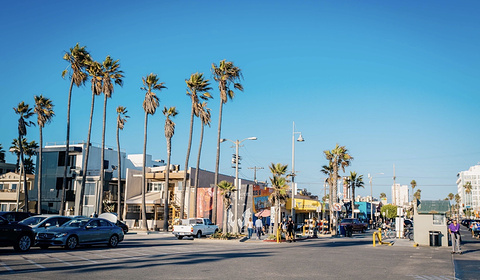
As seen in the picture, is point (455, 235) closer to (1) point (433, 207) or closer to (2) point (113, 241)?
(1) point (433, 207)

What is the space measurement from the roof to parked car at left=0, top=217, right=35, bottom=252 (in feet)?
74.4

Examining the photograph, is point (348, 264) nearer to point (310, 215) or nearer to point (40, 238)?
point (40, 238)

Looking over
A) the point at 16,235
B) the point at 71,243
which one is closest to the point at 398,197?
the point at 71,243

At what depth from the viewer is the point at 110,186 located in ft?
178

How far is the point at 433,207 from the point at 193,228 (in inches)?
646

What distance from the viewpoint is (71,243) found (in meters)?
20.1

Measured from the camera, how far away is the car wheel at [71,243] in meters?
19.9

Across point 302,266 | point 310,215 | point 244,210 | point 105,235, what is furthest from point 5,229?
point 310,215

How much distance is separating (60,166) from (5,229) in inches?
1570

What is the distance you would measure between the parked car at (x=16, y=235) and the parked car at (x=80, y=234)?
1.18m

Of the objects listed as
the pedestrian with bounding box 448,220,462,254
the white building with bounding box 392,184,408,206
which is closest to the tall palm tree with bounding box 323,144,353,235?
the white building with bounding box 392,184,408,206

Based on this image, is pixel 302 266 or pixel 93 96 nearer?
pixel 302 266

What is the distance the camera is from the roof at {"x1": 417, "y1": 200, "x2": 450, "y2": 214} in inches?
1089

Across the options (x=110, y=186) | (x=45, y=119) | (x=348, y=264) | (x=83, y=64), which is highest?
(x=83, y=64)
